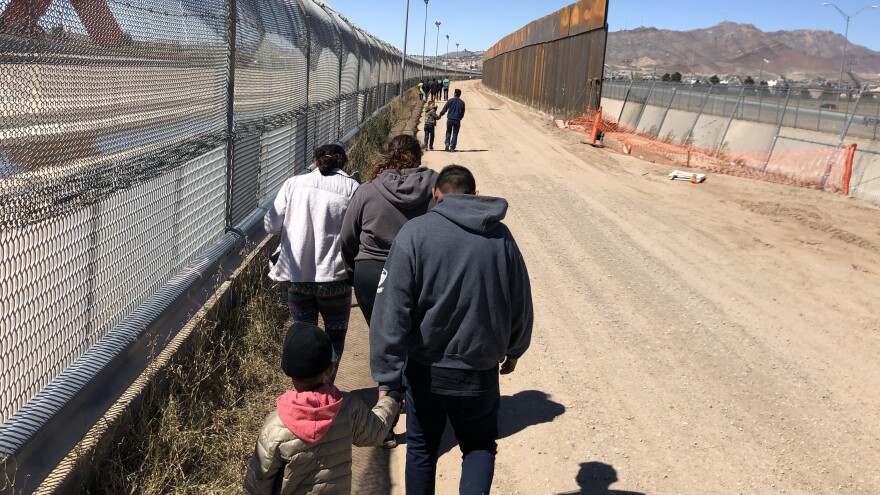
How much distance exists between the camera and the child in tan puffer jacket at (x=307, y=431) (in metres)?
2.74

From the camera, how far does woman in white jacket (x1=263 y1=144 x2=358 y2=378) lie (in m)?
4.88

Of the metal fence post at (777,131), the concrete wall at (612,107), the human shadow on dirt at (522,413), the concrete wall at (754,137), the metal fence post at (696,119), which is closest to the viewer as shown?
the human shadow on dirt at (522,413)

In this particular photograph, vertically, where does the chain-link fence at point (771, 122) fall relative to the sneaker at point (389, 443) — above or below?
above

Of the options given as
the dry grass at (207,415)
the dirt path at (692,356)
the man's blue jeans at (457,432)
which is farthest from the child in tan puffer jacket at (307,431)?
the dirt path at (692,356)

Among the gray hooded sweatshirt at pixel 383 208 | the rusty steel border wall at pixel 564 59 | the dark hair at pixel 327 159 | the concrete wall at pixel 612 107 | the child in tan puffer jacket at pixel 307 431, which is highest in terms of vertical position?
the rusty steel border wall at pixel 564 59

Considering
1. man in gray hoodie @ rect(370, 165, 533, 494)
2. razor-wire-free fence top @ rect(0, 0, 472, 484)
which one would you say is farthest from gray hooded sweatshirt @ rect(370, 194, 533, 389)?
razor-wire-free fence top @ rect(0, 0, 472, 484)

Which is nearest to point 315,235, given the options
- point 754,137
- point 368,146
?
point 368,146

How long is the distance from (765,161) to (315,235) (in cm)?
1689

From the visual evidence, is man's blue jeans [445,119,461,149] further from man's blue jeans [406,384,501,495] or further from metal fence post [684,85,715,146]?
man's blue jeans [406,384,501,495]

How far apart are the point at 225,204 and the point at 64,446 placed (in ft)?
Answer: 10.3

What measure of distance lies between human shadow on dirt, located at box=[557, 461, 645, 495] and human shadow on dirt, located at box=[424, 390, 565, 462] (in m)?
0.60

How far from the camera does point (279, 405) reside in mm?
2762

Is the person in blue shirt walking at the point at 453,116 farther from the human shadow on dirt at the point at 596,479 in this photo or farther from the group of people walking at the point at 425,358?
the group of people walking at the point at 425,358

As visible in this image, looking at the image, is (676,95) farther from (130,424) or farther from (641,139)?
(130,424)
